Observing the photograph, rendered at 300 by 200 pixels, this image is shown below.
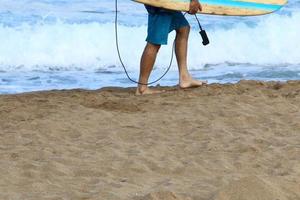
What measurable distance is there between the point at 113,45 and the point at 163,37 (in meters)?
5.32

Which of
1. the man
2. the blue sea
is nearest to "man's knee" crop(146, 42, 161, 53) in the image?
the man

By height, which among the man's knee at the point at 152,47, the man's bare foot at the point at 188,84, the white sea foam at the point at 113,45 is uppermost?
the man's knee at the point at 152,47

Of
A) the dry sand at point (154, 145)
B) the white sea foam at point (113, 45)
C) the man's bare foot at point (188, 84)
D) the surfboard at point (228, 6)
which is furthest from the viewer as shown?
the white sea foam at point (113, 45)

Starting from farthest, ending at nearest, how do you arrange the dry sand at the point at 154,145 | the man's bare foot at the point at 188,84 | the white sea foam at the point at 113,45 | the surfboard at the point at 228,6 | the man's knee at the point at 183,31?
the white sea foam at the point at 113,45, the man's bare foot at the point at 188,84, the man's knee at the point at 183,31, the surfboard at the point at 228,6, the dry sand at the point at 154,145

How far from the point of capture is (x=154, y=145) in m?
4.63

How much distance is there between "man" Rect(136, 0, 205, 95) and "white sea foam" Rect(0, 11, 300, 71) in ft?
11.6

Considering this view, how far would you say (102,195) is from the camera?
3576 mm

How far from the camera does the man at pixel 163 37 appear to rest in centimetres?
626

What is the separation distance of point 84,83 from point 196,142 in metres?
3.96

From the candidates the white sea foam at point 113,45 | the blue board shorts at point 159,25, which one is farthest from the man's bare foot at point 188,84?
the white sea foam at point 113,45

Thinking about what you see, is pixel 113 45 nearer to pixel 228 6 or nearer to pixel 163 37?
pixel 228 6

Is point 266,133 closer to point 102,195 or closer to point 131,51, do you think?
point 102,195

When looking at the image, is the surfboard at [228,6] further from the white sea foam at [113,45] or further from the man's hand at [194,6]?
the white sea foam at [113,45]

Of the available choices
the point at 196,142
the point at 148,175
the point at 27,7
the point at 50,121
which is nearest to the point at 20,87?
the point at 50,121
